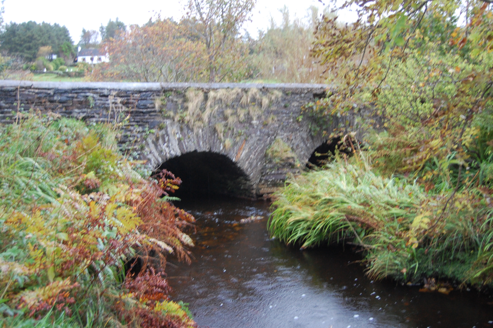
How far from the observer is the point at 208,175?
10.4m

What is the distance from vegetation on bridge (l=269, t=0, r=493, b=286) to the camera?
2781mm

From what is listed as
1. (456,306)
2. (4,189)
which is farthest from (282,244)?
(4,189)

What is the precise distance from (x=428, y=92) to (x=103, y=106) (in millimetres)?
5355

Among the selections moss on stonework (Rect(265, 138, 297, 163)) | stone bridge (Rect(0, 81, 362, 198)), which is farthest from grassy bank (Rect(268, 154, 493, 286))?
moss on stonework (Rect(265, 138, 297, 163))

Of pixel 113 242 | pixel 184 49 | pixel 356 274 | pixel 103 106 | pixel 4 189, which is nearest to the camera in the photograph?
pixel 113 242

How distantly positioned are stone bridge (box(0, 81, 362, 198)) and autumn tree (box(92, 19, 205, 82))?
148 inches

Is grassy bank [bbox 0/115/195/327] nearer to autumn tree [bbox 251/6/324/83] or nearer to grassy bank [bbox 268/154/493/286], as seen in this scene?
grassy bank [bbox 268/154/493/286]

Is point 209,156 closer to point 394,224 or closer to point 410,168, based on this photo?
point 410,168

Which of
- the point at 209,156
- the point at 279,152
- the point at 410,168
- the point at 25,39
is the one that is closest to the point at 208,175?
the point at 209,156

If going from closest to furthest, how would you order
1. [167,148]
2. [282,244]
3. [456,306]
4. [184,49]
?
[456,306], [282,244], [167,148], [184,49]

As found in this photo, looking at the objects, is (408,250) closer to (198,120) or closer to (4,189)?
(4,189)

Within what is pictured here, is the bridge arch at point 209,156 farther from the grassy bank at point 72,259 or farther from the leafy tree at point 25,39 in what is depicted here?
the leafy tree at point 25,39

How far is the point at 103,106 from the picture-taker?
6.70 m

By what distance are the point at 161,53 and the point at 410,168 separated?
958 cm
